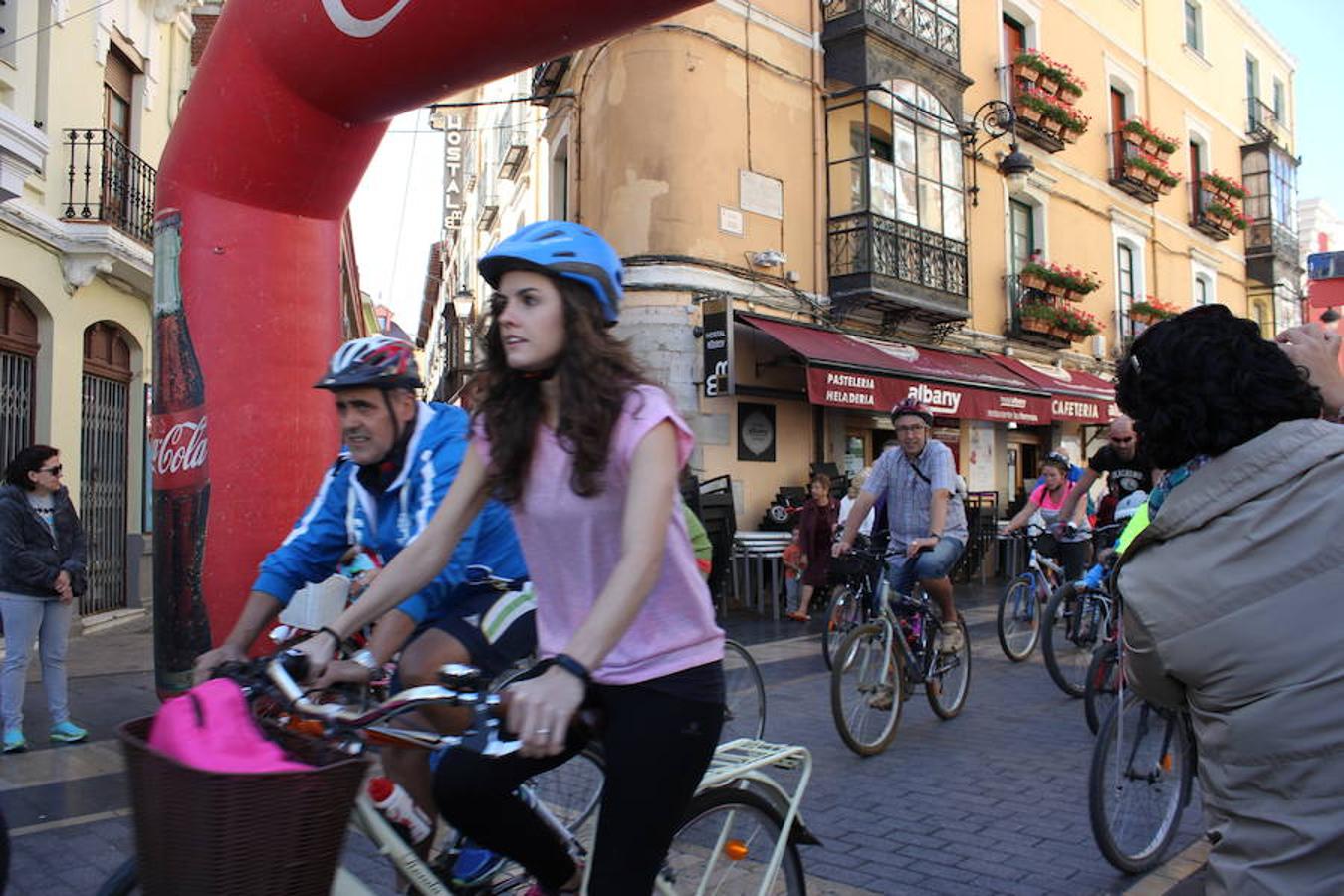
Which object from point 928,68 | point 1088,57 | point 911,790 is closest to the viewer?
point 911,790

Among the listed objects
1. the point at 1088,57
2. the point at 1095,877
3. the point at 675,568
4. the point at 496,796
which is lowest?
the point at 1095,877

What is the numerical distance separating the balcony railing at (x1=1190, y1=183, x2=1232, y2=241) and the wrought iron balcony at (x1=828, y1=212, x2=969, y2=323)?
40.5 feet

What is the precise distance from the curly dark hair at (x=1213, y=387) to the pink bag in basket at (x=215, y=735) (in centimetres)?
154

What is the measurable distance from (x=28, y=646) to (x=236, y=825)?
17.9 ft

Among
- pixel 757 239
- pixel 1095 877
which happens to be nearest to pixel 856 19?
pixel 757 239

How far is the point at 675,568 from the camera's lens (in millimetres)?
1973

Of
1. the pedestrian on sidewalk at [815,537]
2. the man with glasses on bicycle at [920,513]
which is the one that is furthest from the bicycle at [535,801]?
the pedestrian on sidewalk at [815,537]

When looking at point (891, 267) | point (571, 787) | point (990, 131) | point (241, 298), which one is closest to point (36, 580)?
point (241, 298)

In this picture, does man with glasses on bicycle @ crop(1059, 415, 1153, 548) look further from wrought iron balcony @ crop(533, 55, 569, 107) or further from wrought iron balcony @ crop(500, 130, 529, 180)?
wrought iron balcony @ crop(500, 130, 529, 180)

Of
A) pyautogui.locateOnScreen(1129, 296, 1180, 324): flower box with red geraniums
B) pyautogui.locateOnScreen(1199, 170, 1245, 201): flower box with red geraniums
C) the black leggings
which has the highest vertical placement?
pyautogui.locateOnScreen(1199, 170, 1245, 201): flower box with red geraniums

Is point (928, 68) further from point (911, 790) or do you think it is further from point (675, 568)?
point (675, 568)

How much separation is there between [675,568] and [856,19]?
14479 millimetres

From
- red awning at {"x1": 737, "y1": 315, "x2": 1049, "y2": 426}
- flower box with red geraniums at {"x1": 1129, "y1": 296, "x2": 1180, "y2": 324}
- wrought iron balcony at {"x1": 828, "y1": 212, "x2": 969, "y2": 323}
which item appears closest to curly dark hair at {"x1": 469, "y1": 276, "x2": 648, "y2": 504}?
red awning at {"x1": 737, "y1": 315, "x2": 1049, "y2": 426}

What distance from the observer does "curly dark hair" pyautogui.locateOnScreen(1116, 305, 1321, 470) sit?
5.82 feet
